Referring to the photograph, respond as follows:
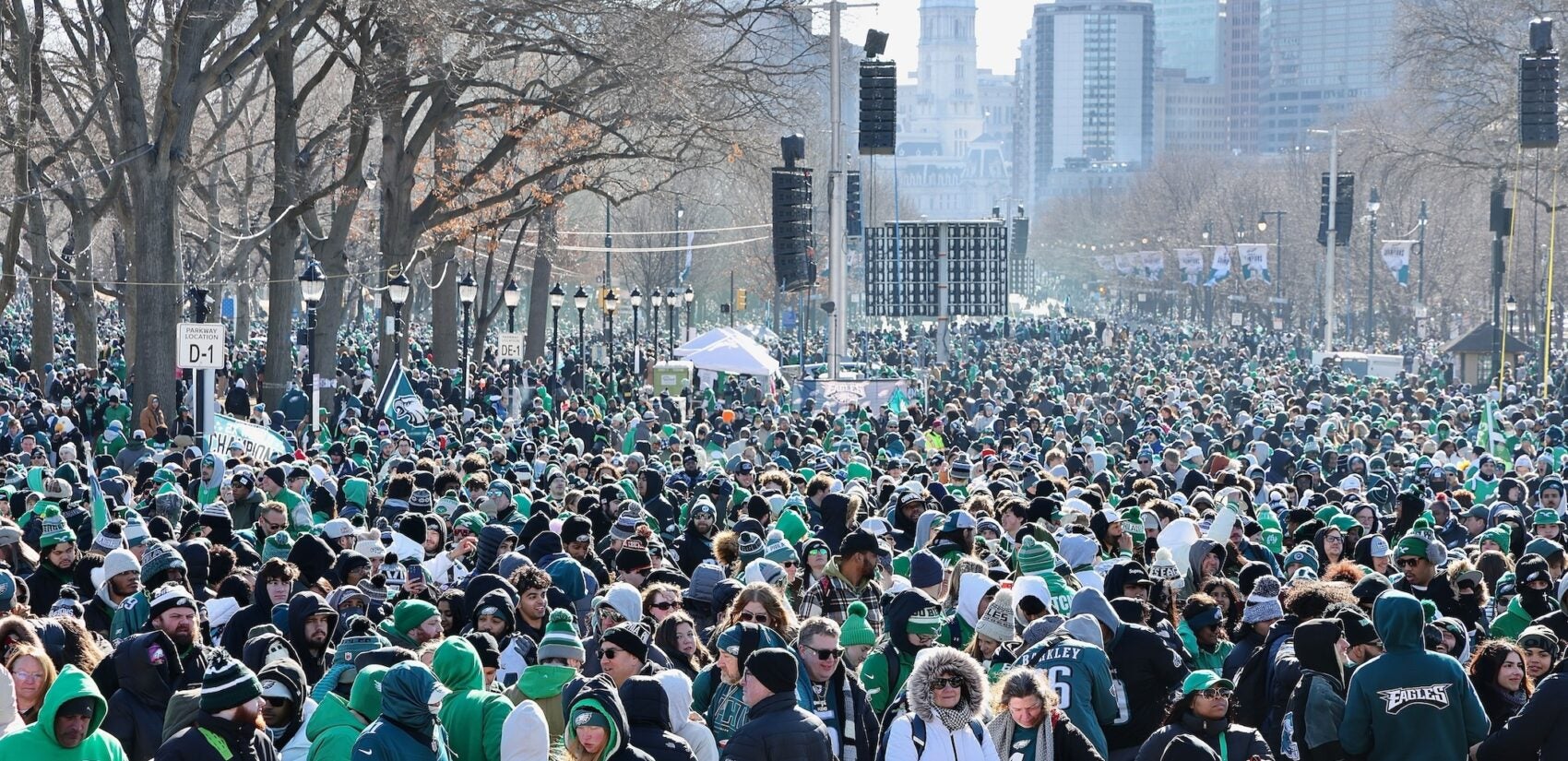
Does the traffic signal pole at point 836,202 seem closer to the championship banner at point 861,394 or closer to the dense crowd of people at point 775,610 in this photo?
the championship banner at point 861,394

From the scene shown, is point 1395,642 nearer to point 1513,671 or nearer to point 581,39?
point 1513,671

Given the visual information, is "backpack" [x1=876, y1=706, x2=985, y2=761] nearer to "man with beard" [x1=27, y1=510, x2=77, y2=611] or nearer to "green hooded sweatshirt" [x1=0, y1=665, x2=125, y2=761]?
"green hooded sweatshirt" [x1=0, y1=665, x2=125, y2=761]

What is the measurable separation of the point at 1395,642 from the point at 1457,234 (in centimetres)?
7365

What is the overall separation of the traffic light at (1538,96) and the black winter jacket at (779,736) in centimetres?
2245

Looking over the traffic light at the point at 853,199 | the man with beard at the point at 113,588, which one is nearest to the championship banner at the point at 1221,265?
the traffic light at the point at 853,199

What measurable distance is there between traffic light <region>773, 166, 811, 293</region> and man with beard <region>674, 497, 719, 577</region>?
17.7m

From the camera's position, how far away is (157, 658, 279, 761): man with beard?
22.7 feet

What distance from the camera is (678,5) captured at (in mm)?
32750

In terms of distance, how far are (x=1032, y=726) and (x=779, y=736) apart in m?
0.87

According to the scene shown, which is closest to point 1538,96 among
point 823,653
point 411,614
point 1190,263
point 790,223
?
point 790,223

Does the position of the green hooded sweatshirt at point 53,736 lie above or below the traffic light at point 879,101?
below

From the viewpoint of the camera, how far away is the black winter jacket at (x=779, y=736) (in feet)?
23.5

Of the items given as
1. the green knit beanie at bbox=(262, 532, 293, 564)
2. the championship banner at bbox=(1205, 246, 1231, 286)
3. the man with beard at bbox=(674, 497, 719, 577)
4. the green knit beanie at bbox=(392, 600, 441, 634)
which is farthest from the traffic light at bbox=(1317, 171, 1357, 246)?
the green knit beanie at bbox=(392, 600, 441, 634)

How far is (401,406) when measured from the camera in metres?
27.1
